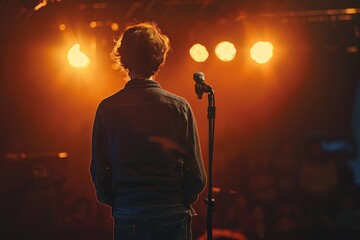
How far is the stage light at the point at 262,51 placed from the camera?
7297mm

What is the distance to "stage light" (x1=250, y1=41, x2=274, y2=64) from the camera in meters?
7.30

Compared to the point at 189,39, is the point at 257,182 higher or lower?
lower

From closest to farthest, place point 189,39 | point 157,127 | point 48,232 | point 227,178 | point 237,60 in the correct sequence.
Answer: point 157,127
point 48,232
point 227,178
point 189,39
point 237,60

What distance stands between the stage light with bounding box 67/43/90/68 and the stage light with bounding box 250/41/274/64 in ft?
8.56

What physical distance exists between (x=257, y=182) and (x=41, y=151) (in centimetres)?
354

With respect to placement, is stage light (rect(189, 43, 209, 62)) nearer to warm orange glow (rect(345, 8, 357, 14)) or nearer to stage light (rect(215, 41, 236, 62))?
stage light (rect(215, 41, 236, 62))

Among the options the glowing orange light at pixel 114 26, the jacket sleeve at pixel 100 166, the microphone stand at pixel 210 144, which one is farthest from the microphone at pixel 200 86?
the glowing orange light at pixel 114 26

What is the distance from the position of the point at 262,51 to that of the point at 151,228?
573 cm

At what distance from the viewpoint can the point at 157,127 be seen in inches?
78.8

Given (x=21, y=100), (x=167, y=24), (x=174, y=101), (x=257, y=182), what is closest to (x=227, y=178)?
(x=257, y=182)

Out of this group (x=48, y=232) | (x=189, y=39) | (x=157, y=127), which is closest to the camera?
(x=157, y=127)

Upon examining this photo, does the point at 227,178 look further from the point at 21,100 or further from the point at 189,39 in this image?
the point at 21,100

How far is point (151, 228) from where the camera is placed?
6.45ft

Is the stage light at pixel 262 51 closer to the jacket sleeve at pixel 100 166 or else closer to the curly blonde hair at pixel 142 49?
the curly blonde hair at pixel 142 49
